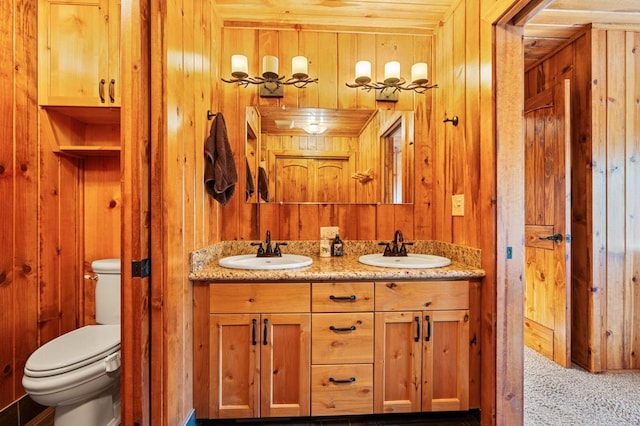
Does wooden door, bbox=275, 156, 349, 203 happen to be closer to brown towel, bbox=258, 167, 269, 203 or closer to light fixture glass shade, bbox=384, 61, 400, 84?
brown towel, bbox=258, 167, 269, 203

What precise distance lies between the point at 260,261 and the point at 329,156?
2.73 ft

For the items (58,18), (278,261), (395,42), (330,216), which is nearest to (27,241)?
(58,18)

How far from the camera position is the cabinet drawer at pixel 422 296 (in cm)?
152

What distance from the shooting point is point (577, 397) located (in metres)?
1.80

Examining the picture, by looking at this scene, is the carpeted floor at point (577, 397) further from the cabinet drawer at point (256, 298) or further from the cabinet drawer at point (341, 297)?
the cabinet drawer at point (256, 298)

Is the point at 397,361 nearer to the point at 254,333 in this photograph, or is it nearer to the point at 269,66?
the point at 254,333

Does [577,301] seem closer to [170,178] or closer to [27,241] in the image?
[170,178]

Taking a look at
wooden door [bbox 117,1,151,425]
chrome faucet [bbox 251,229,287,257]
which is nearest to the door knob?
chrome faucet [bbox 251,229,287,257]

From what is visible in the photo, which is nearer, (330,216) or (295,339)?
(295,339)

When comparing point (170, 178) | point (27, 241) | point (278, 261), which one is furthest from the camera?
point (278, 261)

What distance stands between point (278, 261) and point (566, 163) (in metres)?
2.07

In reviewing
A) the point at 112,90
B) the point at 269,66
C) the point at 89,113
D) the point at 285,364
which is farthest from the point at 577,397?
the point at 89,113

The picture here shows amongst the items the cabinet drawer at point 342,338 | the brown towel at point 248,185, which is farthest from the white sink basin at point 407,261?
the brown towel at point 248,185

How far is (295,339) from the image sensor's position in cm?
151
